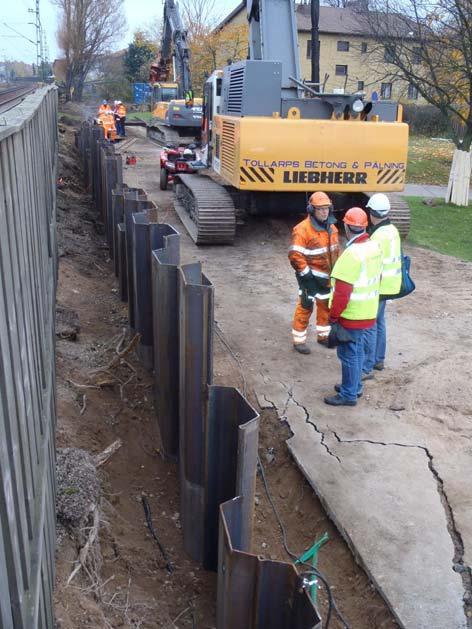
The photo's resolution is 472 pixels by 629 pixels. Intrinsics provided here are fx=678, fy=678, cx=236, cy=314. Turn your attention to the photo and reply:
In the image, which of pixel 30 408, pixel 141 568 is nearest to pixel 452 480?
pixel 141 568

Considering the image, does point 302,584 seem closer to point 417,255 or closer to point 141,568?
point 141,568

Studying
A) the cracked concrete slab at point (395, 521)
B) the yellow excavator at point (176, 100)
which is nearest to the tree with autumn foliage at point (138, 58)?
the yellow excavator at point (176, 100)

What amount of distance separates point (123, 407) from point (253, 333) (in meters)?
2.35

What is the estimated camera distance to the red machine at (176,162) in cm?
1559

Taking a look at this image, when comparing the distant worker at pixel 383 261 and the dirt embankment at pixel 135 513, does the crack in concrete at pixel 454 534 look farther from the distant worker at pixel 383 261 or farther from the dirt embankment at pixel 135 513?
the distant worker at pixel 383 261

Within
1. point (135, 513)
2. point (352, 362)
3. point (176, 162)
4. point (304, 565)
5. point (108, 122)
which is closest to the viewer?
point (304, 565)

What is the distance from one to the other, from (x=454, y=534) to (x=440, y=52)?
58.9 feet

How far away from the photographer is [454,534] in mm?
4203

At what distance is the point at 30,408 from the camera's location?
264cm

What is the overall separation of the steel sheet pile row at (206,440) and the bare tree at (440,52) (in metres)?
13.4

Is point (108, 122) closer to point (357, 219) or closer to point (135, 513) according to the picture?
point (357, 219)

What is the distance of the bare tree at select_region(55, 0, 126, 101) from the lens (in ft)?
174

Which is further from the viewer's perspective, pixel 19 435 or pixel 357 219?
pixel 357 219

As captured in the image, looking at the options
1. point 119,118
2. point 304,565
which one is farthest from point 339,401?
point 119,118
